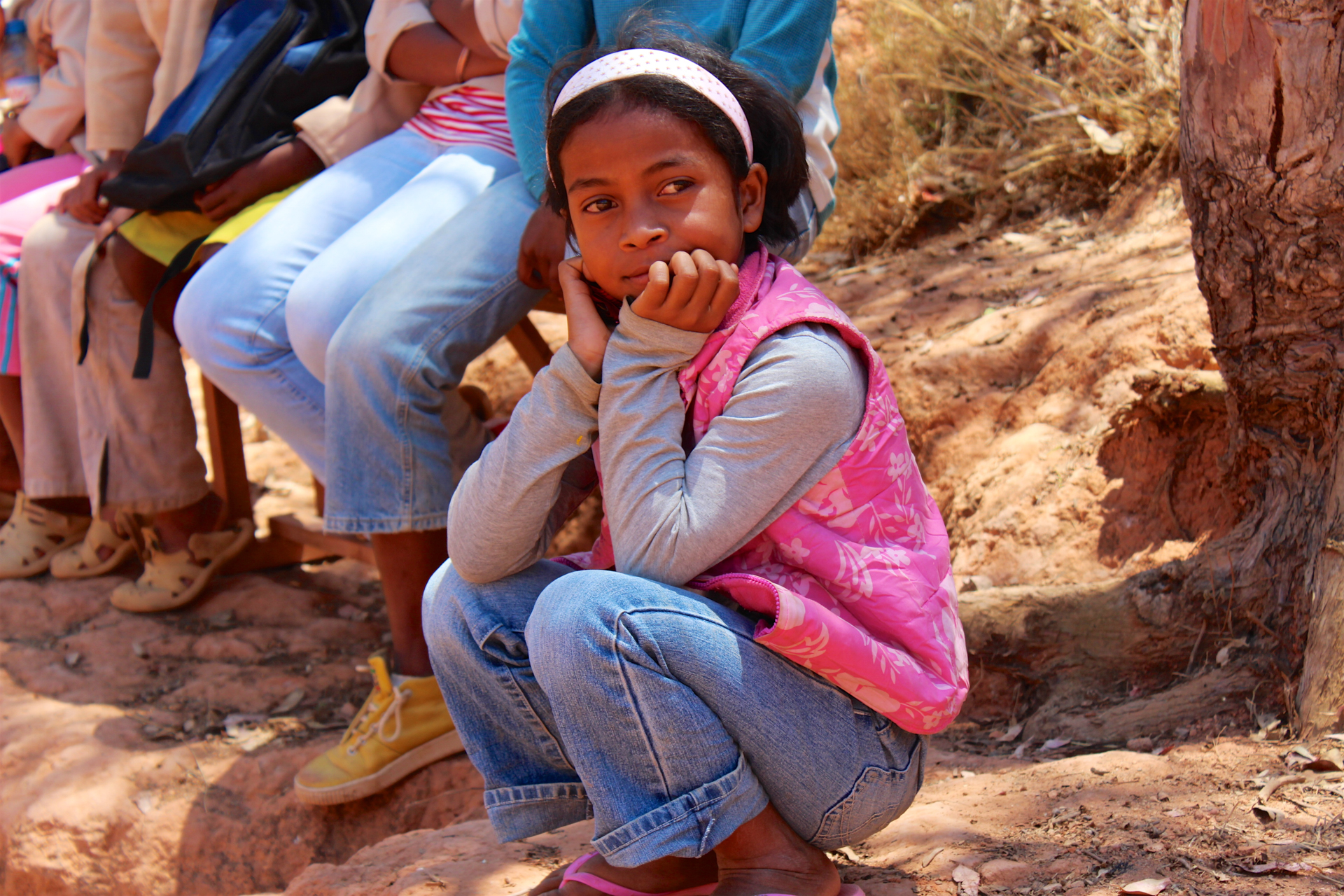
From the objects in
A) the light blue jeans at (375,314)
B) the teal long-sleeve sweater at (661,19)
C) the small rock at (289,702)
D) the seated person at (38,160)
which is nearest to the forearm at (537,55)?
the teal long-sleeve sweater at (661,19)

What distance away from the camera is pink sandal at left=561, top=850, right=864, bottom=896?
1.47m

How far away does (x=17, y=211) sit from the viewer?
137 inches

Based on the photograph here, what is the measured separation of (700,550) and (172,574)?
2.65 metres

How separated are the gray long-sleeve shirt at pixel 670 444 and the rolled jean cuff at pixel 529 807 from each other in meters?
0.38

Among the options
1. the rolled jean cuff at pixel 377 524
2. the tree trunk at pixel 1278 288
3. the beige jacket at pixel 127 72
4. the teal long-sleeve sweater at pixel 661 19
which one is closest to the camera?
the tree trunk at pixel 1278 288

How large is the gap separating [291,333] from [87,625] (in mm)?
→ 1563

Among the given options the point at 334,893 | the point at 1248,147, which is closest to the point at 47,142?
the point at 334,893

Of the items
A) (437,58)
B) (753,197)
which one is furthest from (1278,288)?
(437,58)

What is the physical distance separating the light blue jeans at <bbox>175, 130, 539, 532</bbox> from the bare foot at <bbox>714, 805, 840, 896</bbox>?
116 cm

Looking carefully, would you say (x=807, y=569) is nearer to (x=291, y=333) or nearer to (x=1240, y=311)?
(x=1240, y=311)

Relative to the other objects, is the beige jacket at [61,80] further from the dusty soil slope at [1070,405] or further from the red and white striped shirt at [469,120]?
the dusty soil slope at [1070,405]

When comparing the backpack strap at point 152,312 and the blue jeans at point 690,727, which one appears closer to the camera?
the blue jeans at point 690,727

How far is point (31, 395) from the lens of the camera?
11.1 feet

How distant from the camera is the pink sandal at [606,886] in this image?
57.9 inches
